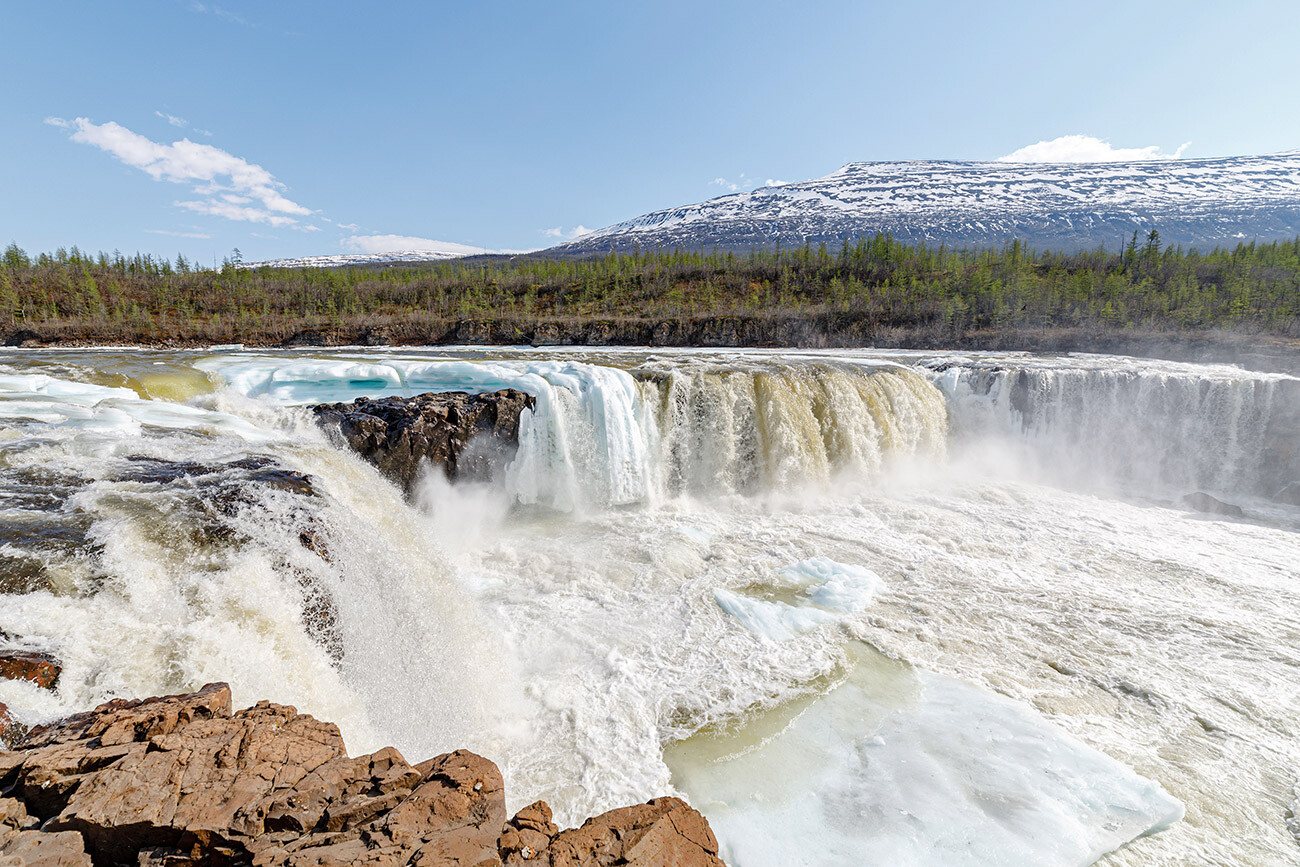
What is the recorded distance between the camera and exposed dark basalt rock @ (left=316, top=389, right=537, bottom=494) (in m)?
7.74

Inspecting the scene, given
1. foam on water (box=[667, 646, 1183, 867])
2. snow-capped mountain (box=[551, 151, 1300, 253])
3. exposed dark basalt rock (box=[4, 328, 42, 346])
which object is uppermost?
snow-capped mountain (box=[551, 151, 1300, 253])

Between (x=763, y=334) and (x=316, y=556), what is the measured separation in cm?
2337

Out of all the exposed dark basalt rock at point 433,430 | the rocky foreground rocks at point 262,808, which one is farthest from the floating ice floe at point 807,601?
the exposed dark basalt rock at point 433,430

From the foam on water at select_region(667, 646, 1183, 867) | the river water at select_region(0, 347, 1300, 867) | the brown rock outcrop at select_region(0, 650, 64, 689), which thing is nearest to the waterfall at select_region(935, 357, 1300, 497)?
the river water at select_region(0, 347, 1300, 867)

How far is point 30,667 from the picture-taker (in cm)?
250

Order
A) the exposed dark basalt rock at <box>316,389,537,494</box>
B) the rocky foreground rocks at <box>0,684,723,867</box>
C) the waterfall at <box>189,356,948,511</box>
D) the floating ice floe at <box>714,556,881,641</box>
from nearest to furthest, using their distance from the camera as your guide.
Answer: the rocky foreground rocks at <box>0,684,723,867</box>
the floating ice floe at <box>714,556,881,641</box>
the exposed dark basalt rock at <box>316,389,537,494</box>
the waterfall at <box>189,356,948,511</box>

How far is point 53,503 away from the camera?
3842 mm

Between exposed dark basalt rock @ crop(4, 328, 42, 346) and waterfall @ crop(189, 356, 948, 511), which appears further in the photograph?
exposed dark basalt rock @ crop(4, 328, 42, 346)

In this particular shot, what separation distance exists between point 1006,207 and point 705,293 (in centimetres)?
13522

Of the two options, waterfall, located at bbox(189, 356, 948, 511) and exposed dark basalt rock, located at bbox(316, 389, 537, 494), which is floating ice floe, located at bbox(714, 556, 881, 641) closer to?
waterfall, located at bbox(189, 356, 948, 511)

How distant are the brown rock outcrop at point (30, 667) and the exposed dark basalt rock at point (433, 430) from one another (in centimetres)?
527

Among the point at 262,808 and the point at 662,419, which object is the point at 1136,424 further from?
the point at 262,808

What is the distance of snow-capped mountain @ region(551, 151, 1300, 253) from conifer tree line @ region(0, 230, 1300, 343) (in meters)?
73.2

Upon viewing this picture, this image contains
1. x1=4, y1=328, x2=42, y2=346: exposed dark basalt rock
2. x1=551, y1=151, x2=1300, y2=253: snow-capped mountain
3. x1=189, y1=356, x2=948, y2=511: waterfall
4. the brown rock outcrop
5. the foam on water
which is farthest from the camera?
x1=551, y1=151, x2=1300, y2=253: snow-capped mountain
